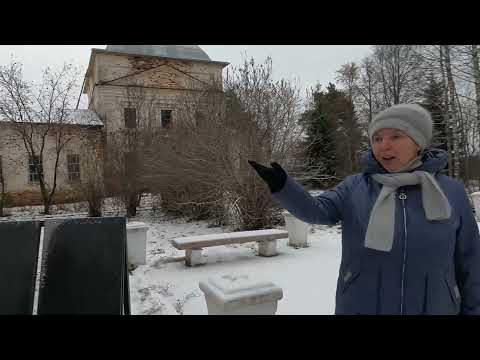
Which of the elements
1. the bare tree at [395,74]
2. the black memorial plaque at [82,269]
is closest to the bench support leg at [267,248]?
the black memorial plaque at [82,269]

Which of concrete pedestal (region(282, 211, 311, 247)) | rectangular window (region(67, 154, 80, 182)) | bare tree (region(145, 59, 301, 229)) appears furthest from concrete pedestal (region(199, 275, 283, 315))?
rectangular window (region(67, 154, 80, 182))

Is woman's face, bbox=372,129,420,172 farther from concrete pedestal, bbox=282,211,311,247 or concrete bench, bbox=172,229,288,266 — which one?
concrete pedestal, bbox=282,211,311,247

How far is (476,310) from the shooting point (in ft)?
4.57

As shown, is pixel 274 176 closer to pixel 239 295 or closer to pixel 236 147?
pixel 239 295

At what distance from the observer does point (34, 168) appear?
17.4 meters

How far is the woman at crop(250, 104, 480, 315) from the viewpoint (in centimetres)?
132

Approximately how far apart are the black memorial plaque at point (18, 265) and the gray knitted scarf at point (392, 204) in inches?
71.0

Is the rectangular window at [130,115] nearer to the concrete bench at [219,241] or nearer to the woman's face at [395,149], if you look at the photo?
the concrete bench at [219,241]

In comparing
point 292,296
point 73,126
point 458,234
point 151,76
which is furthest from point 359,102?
point 458,234

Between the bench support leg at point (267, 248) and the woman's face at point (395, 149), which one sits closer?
the woman's face at point (395, 149)

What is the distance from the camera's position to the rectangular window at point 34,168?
52.7 ft
